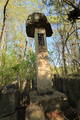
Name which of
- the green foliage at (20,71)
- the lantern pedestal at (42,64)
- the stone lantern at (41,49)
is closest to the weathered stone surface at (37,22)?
the stone lantern at (41,49)

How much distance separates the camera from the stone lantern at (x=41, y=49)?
6422 mm

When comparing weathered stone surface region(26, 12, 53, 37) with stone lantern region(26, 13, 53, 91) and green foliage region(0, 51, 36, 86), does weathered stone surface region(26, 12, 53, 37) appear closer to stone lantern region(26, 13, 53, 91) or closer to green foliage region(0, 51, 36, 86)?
stone lantern region(26, 13, 53, 91)

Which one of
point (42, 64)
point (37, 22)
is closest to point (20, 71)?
point (42, 64)

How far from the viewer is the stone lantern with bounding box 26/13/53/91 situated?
21.1ft

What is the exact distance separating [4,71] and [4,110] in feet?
22.2

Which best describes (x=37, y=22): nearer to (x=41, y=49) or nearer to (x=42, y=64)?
(x=41, y=49)

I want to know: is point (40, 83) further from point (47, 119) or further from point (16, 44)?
point (16, 44)

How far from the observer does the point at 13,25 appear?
17.0 metres

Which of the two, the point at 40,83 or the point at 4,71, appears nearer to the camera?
the point at 40,83

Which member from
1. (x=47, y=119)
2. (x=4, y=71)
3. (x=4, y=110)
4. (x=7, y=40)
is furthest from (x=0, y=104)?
(x=7, y=40)

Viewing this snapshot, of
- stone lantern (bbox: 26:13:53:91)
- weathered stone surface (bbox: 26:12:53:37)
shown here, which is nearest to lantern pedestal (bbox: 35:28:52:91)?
stone lantern (bbox: 26:13:53:91)

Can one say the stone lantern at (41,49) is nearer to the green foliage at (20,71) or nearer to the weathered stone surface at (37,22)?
the weathered stone surface at (37,22)

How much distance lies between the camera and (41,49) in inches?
271

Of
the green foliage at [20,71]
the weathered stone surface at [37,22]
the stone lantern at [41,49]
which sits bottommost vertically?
the green foliage at [20,71]
